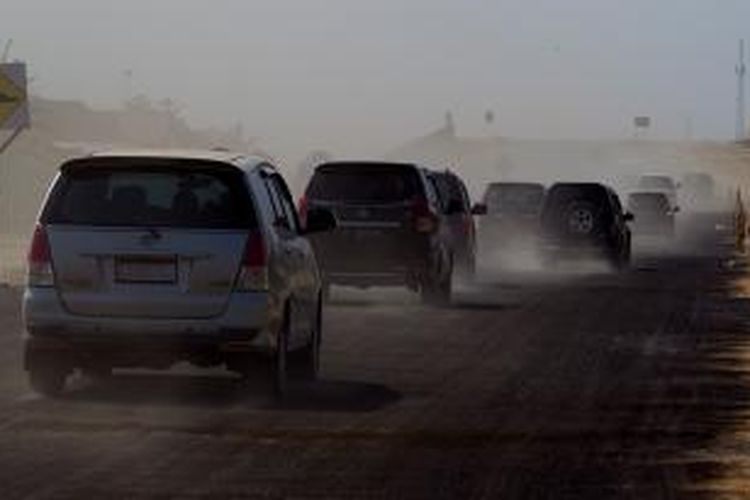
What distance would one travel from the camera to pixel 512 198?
51.9 m

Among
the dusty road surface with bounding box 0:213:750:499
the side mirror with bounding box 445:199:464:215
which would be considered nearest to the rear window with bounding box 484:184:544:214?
the side mirror with bounding box 445:199:464:215

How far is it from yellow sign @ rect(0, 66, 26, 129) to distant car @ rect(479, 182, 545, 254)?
1839cm

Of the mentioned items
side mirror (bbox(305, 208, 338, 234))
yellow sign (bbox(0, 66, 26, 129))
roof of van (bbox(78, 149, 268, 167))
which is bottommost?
yellow sign (bbox(0, 66, 26, 129))

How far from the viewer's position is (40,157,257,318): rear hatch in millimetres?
15266

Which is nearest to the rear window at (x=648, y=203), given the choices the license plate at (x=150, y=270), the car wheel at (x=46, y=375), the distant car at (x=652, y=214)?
the distant car at (x=652, y=214)

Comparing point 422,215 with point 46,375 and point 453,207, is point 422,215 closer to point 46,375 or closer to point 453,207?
point 453,207

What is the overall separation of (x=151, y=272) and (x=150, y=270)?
18mm

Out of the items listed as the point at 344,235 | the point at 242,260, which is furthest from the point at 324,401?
the point at 344,235

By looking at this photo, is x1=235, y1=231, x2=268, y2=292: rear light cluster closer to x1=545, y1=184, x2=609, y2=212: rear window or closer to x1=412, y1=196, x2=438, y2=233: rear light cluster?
x1=412, y1=196, x2=438, y2=233: rear light cluster

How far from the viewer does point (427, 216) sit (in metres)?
28.4

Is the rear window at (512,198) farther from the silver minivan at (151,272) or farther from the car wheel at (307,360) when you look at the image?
the silver minivan at (151,272)

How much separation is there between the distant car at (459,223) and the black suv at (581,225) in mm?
5947

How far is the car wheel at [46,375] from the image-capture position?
15594 millimetres

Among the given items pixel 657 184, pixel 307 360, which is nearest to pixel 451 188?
pixel 307 360
